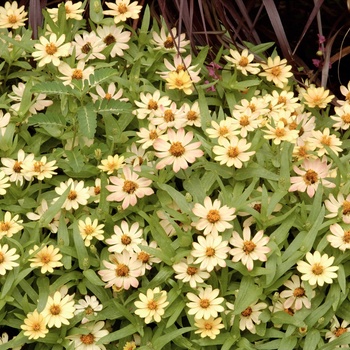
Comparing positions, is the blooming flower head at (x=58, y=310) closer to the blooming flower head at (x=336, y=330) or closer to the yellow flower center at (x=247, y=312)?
the yellow flower center at (x=247, y=312)

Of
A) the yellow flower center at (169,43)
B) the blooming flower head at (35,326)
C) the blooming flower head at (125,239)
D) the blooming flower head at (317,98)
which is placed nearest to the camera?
the blooming flower head at (35,326)

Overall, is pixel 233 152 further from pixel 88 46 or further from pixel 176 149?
pixel 88 46

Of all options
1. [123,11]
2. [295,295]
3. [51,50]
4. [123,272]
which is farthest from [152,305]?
[123,11]

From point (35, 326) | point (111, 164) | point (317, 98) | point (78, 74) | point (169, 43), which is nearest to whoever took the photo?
point (35, 326)

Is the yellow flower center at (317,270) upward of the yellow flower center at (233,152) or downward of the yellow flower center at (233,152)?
downward

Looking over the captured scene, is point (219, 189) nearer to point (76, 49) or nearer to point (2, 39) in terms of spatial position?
point (76, 49)

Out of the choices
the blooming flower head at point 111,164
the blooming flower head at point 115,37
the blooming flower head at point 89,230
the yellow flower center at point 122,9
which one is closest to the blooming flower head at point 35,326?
the blooming flower head at point 89,230
